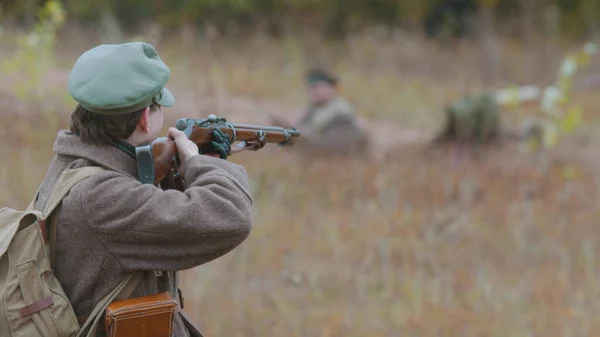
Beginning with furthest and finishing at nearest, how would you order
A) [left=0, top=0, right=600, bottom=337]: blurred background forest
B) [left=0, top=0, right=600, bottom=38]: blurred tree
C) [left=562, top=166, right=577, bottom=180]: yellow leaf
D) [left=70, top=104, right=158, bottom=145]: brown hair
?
[left=0, top=0, right=600, bottom=38]: blurred tree, [left=562, top=166, right=577, bottom=180]: yellow leaf, [left=0, top=0, right=600, bottom=337]: blurred background forest, [left=70, top=104, right=158, bottom=145]: brown hair

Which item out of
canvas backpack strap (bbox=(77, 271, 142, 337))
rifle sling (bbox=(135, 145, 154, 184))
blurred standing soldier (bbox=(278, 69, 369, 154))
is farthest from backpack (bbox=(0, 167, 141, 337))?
blurred standing soldier (bbox=(278, 69, 369, 154))

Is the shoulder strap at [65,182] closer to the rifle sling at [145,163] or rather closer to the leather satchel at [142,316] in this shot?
the rifle sling at [145,163]

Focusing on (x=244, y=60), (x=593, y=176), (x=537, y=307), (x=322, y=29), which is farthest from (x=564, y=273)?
(x=322, y=29)

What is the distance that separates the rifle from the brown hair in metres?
0.06

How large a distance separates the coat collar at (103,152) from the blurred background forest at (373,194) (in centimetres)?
262

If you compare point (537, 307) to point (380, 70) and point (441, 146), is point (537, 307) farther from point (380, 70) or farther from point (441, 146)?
point (380, 70)

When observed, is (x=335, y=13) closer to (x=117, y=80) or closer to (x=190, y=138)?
(x=190, y=138)

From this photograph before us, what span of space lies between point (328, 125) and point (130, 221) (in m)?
7.65

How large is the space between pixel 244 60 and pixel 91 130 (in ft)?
41.6

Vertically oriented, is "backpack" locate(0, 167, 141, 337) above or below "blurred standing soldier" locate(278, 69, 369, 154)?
below

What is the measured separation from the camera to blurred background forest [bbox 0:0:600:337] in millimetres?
5363

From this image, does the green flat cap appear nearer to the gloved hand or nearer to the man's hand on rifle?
the man's hand on rifle

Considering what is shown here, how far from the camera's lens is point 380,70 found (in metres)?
15.9

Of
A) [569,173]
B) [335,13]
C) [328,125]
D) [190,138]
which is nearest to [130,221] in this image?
[190,138]
